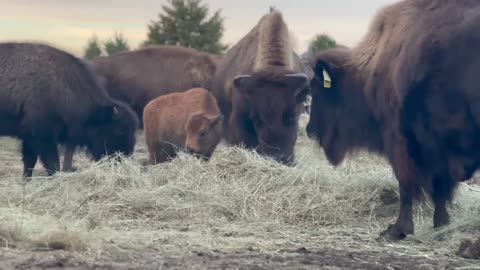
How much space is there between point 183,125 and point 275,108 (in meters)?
1.79

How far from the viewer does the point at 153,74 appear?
613 inches

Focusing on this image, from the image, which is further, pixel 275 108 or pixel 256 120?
pixel 256 120

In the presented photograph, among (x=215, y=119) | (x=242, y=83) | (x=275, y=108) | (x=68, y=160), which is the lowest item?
(x=68, y=160)

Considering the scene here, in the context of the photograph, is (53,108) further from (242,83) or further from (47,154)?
(242,83)

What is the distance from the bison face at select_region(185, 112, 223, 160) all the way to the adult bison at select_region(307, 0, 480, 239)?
11.2 ft

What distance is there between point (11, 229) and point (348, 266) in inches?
95.2

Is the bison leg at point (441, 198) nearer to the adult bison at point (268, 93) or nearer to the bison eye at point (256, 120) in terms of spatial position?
the adult bison at point (268, 93)

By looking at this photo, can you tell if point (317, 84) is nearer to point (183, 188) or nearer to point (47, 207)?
point (183, 188)

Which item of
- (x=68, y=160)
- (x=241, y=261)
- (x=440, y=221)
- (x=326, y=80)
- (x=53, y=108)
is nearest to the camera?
(x=241, y=261)

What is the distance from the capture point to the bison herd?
23.4ft

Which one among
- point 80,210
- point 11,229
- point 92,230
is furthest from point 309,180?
point 11,229

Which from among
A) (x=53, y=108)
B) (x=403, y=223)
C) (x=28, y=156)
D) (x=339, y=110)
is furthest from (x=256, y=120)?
(x=403, y=223)

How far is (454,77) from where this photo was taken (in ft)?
22.7

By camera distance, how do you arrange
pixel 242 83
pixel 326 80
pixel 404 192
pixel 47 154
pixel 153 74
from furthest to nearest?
pixel 153 74 < pixel 47 154 < pixel 242 83 < pixel 326 80 < pixel 404 192
